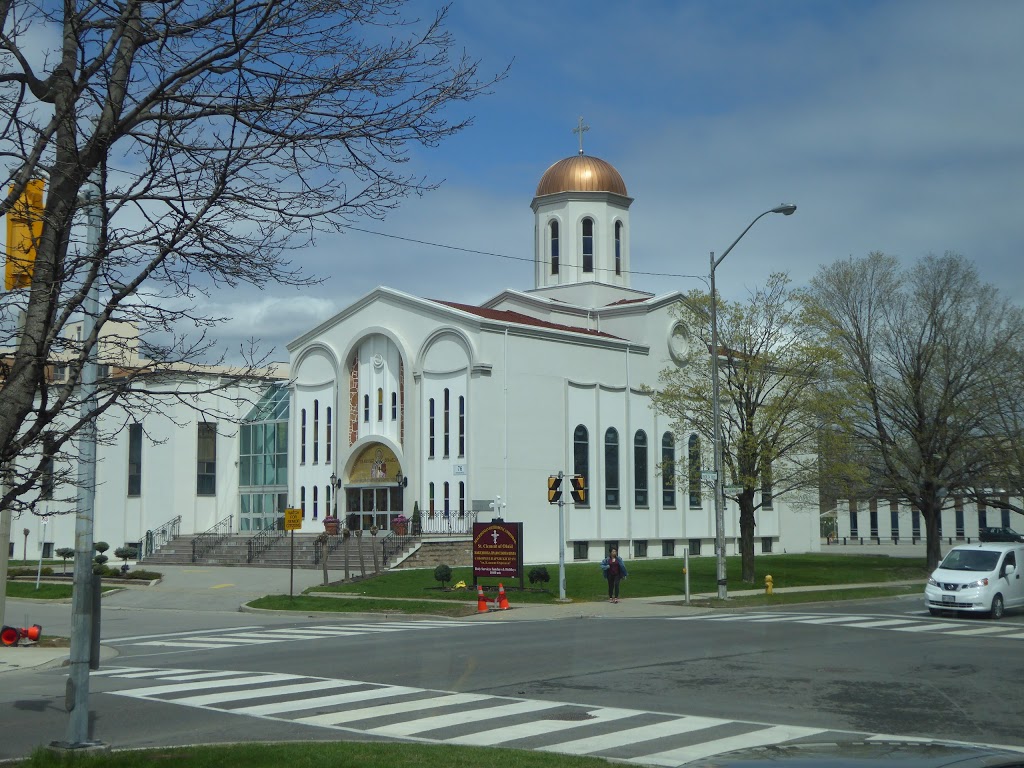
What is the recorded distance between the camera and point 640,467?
52.9m

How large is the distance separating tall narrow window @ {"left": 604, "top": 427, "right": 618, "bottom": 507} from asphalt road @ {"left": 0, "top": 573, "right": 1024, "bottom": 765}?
82.8 ft

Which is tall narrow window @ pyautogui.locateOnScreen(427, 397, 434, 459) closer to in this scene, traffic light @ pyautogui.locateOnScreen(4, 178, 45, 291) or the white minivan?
the white minivan

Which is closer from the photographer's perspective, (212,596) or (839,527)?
(212,596)

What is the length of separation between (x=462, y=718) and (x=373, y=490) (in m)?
38.7

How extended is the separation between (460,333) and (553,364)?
4.53 meters

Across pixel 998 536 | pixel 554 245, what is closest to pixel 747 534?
pixel 554 245

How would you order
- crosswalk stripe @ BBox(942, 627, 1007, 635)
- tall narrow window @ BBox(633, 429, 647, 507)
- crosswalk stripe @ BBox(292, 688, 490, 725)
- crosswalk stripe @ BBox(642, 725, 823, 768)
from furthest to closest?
tall narrow window @ BBox(633, 429, 647, 507), crosswalk stripe @ BBox(942, 627, 1007, 635), crosswalk stripe @ BBox(292, 688, 490, 725), crosswalk stripe @ BBox(642, 725, 823, 768)

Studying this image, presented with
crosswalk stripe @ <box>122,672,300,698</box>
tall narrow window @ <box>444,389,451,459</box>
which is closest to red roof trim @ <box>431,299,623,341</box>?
tall narrow window @ <box>444,389,451,459</box>

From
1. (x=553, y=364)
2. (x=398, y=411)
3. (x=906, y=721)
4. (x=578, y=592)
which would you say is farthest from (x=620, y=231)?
(x=906, y=721)

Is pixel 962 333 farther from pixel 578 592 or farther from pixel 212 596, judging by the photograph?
pixel 212 596

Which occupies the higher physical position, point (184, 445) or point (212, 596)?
point (184, 445)

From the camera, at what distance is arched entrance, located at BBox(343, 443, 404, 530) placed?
5016 centimetres

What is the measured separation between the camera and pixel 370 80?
325 inches

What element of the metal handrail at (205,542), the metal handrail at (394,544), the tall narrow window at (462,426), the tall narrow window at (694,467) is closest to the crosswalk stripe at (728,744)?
the tall narrow window at (694,467)
